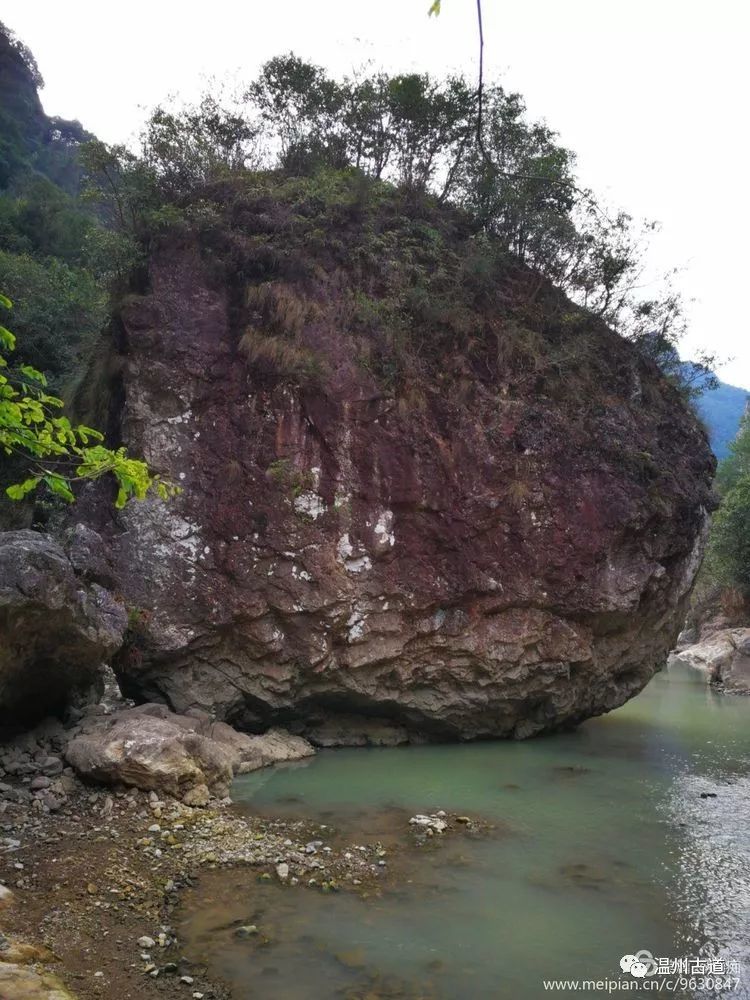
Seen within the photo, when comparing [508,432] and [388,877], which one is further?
[508,432]

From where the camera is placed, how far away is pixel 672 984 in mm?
5570

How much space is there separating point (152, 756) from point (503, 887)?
4.43 m

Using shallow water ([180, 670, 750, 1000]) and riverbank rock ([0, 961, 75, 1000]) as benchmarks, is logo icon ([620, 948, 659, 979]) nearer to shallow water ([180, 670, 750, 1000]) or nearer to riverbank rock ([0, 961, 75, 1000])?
shallow water ([180, 670, 750, 1000])

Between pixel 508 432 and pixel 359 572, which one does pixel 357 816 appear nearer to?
pixel 359 572

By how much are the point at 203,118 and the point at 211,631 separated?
454 inches

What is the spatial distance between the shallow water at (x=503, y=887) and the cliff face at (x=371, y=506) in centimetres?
162

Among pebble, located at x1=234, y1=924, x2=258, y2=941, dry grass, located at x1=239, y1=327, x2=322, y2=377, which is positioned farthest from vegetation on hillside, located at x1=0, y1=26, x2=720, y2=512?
pebble, located at x1=234, y1=924, x2=258, y2=941

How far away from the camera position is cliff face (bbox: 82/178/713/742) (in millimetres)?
12508

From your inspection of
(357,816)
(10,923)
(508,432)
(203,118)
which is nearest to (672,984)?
(357,816)

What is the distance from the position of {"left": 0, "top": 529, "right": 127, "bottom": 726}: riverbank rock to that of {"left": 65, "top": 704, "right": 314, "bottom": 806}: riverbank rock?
787 mm

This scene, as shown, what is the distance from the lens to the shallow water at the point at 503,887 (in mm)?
5582

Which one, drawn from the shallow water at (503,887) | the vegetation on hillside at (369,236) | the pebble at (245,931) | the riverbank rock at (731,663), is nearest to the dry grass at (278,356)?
the vegetation on hillside at (369,236)

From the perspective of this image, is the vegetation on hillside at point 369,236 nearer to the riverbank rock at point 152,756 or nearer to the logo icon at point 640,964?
the riverbank rock at point 152,756

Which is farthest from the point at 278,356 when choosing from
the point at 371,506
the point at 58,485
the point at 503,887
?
the point at 58,485
